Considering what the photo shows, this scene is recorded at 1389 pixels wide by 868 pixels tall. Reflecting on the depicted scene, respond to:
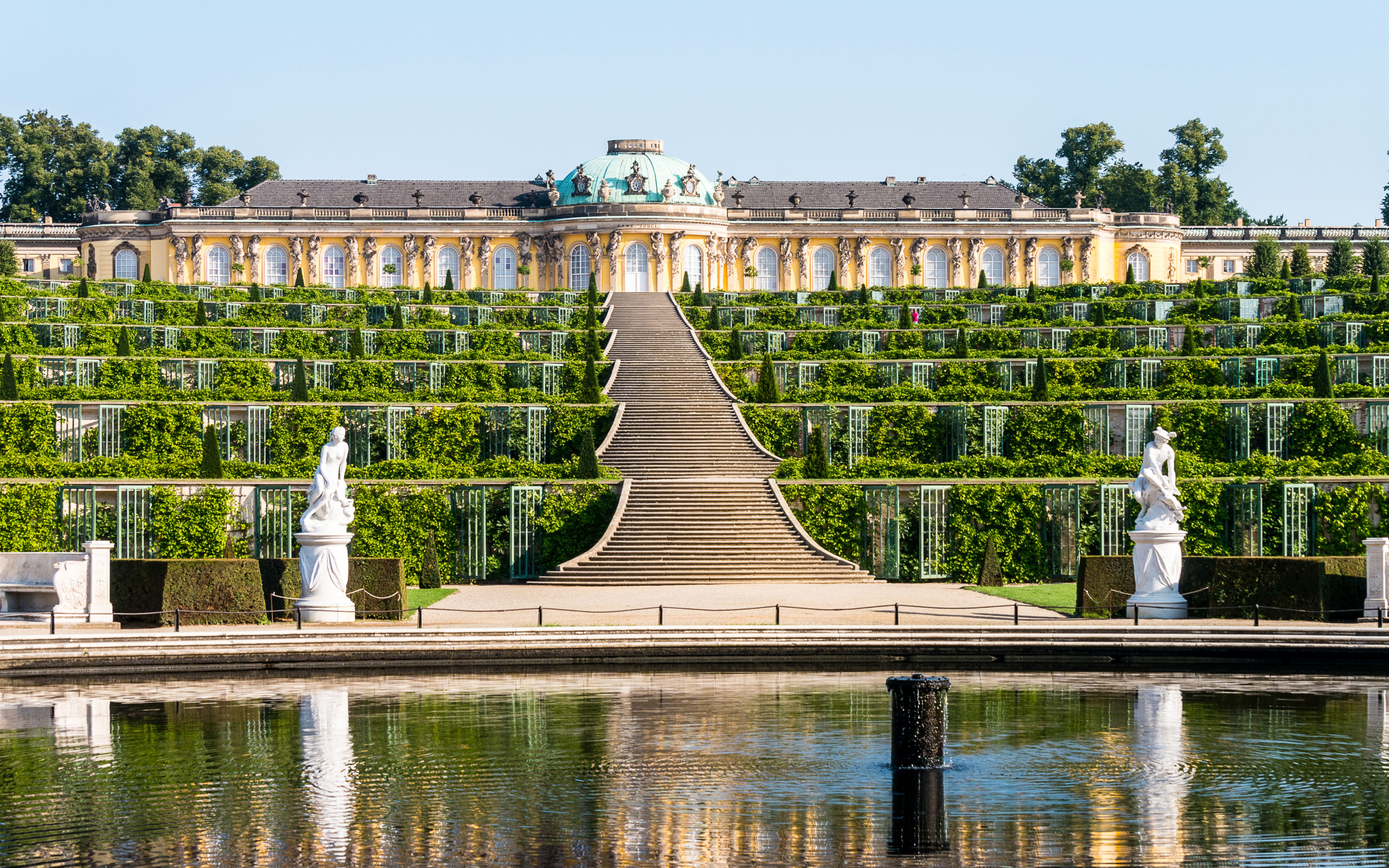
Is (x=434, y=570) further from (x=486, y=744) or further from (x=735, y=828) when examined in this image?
(x=735, y=828)

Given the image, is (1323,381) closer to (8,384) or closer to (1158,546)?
(1158,546)

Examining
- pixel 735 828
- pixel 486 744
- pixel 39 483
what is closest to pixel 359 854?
pixel 735 828

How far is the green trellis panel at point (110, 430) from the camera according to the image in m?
39.8

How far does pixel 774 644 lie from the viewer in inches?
964

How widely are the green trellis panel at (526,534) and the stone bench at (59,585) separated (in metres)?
10.0

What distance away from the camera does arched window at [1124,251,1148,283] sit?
91.5 meters

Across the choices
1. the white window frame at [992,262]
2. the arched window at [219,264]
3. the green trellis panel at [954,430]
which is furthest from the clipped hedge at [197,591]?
the white window frame at [992,262]

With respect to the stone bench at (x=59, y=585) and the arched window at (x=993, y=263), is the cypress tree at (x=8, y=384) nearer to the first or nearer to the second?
the stone bench at (x=59, y=585)

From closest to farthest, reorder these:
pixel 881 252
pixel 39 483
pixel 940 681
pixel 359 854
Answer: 1. pixel 359 854
2. pixel 940 681
3. pixel 39 483
4. pixel 881 252

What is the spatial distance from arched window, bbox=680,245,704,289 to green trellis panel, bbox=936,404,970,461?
152 ft

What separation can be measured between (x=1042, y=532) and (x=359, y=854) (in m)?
24.7

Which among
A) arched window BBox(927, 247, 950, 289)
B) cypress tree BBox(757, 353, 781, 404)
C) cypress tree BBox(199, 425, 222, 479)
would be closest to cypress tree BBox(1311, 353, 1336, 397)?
cypress tree BBox(757, 353, 781, 404)

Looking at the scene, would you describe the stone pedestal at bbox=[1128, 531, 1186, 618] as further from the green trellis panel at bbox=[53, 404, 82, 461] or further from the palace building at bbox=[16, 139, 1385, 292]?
the palace building at bbox=[16, 139, 1385, 292]

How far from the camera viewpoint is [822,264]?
296ft
